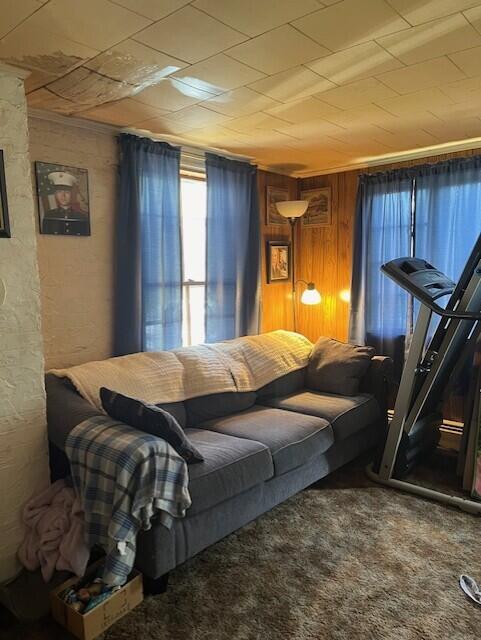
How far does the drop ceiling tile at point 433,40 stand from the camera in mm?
1762

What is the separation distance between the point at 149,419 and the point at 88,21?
1590 mm

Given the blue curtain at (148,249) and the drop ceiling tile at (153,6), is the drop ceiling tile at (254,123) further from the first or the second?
the drop ceiling tile at (153,6)

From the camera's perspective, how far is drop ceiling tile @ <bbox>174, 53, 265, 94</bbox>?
206 cm

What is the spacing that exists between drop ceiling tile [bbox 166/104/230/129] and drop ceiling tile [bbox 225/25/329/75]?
26.0 inches

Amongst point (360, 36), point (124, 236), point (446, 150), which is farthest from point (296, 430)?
point (446, 150)

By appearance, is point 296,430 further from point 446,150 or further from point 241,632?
point 446,150

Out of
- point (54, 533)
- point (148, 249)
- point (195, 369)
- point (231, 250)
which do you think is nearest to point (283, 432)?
point (195, 369)

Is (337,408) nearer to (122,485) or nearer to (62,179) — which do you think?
(122,485)

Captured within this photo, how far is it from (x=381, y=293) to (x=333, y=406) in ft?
4.21

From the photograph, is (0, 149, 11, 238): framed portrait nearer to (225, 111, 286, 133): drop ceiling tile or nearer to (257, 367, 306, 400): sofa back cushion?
(225, 111, 286, 133): drop ceiling tile

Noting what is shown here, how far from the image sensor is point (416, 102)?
263 cm

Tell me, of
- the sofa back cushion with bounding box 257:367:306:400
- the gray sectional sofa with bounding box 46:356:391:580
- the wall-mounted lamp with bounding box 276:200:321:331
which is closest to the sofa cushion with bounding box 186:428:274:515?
the gray sectional sofa with bounding box 46:356:391:580

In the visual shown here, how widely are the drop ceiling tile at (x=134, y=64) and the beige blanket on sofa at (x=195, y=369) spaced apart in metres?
1.57

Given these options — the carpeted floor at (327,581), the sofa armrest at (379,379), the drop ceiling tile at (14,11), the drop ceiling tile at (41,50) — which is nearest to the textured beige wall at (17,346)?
the drop ceiling tile at (41,50)
